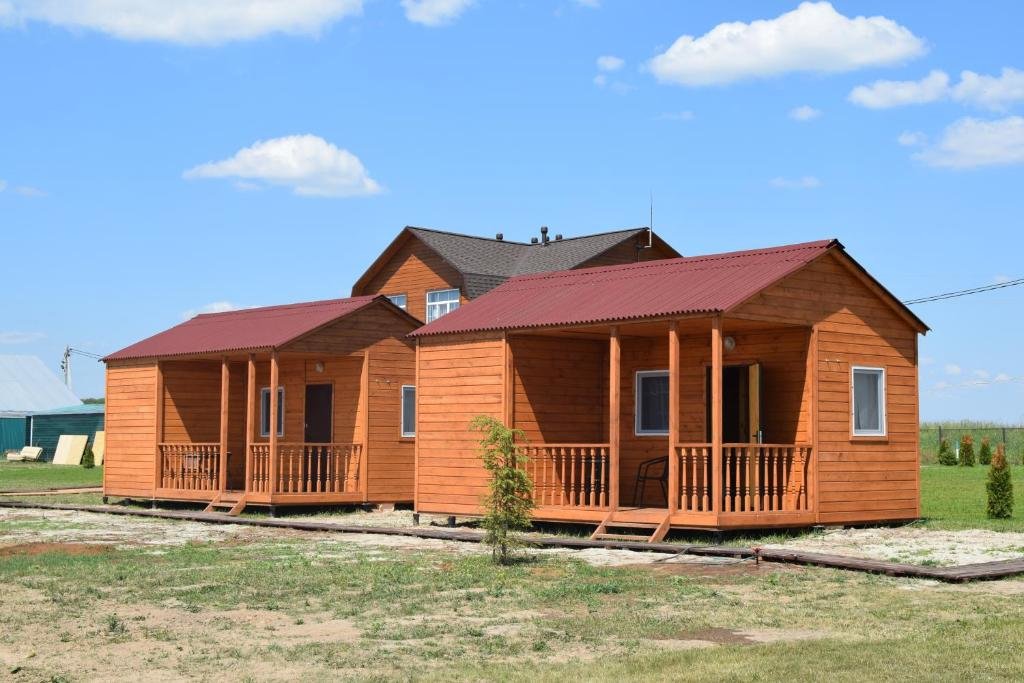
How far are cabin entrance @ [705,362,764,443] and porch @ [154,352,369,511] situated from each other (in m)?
7.08

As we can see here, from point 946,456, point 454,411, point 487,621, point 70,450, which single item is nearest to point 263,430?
point 454,411

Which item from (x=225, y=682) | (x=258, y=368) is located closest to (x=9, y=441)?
(x=258, y=368)

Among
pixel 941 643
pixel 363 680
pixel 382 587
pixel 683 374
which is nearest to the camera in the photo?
pixel 363 680

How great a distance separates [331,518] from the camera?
71.6ft

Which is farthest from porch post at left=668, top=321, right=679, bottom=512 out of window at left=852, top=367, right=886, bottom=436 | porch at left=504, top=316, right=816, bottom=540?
window at left=852, top=367, right=886, bottom=436

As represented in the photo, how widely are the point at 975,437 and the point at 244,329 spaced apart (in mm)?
40099

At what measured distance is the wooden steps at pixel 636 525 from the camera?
53.7 feet

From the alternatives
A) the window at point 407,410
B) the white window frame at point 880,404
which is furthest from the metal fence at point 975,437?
the white window frame at point 880,404

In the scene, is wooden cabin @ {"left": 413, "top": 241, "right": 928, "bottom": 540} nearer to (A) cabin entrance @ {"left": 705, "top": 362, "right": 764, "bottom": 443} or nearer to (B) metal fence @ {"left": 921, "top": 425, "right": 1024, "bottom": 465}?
(A) cabin entrance @ {"left": 705, "top": 362, "right": 764, "bottom": 443}

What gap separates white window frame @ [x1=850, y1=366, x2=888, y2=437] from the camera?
58.6 ft

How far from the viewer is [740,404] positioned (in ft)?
60.2

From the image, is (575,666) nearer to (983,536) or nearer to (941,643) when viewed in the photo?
Result: (941,643)

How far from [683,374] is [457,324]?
11.7 feet

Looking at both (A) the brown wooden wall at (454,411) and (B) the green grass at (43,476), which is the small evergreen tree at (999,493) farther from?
(B) the green grass at (43,476)
